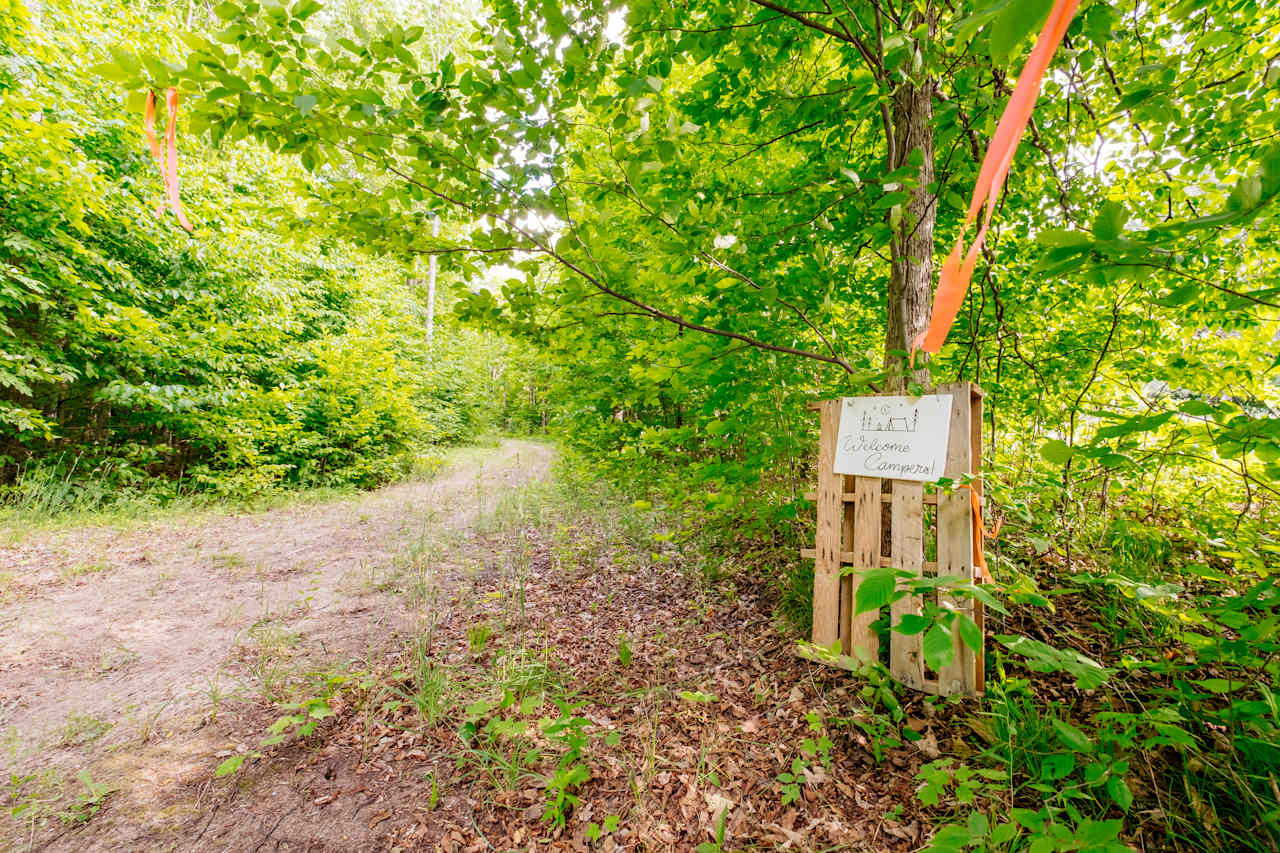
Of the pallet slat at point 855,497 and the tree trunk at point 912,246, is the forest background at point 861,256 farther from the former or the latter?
the pallet slat at point 855,497

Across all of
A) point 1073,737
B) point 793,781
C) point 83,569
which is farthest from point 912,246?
point 83,569

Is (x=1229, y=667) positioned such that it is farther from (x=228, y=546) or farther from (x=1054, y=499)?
(x=228, y=546)

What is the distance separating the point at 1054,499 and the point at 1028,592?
1.87 m

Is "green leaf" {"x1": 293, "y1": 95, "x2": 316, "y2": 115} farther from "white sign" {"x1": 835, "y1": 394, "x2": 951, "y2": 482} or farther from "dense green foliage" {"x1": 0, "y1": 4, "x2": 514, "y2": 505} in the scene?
"dense green foliage" {"x1": 0, "y1": 4, "x2": 514, "y2": 505}

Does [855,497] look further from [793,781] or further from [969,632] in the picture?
[969,632]

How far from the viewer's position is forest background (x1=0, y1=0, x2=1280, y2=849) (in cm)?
145

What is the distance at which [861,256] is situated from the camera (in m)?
3.62

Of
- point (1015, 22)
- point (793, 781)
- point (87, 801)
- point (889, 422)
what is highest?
point (1015, 22)

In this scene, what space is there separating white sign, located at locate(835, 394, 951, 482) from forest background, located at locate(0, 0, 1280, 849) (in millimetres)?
315

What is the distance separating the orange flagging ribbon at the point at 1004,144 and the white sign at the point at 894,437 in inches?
53.6

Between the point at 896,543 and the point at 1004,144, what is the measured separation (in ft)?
6.24

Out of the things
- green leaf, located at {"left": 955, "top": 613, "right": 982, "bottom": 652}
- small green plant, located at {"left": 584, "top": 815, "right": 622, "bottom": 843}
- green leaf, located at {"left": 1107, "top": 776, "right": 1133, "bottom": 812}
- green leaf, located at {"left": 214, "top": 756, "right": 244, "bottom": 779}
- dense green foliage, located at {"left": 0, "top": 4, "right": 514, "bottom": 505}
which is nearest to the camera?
green leaf, located at {"left": 955, "top": 613, "right": 982, "bottom": 652}

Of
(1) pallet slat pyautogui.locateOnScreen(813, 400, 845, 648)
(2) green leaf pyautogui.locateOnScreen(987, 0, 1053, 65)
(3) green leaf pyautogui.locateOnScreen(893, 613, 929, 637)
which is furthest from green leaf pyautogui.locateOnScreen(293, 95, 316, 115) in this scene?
(1) pallet slat pyautogui.locateOnScreen(813, 400, 845, 648)

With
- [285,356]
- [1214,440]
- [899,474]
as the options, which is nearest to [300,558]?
[285,356]
